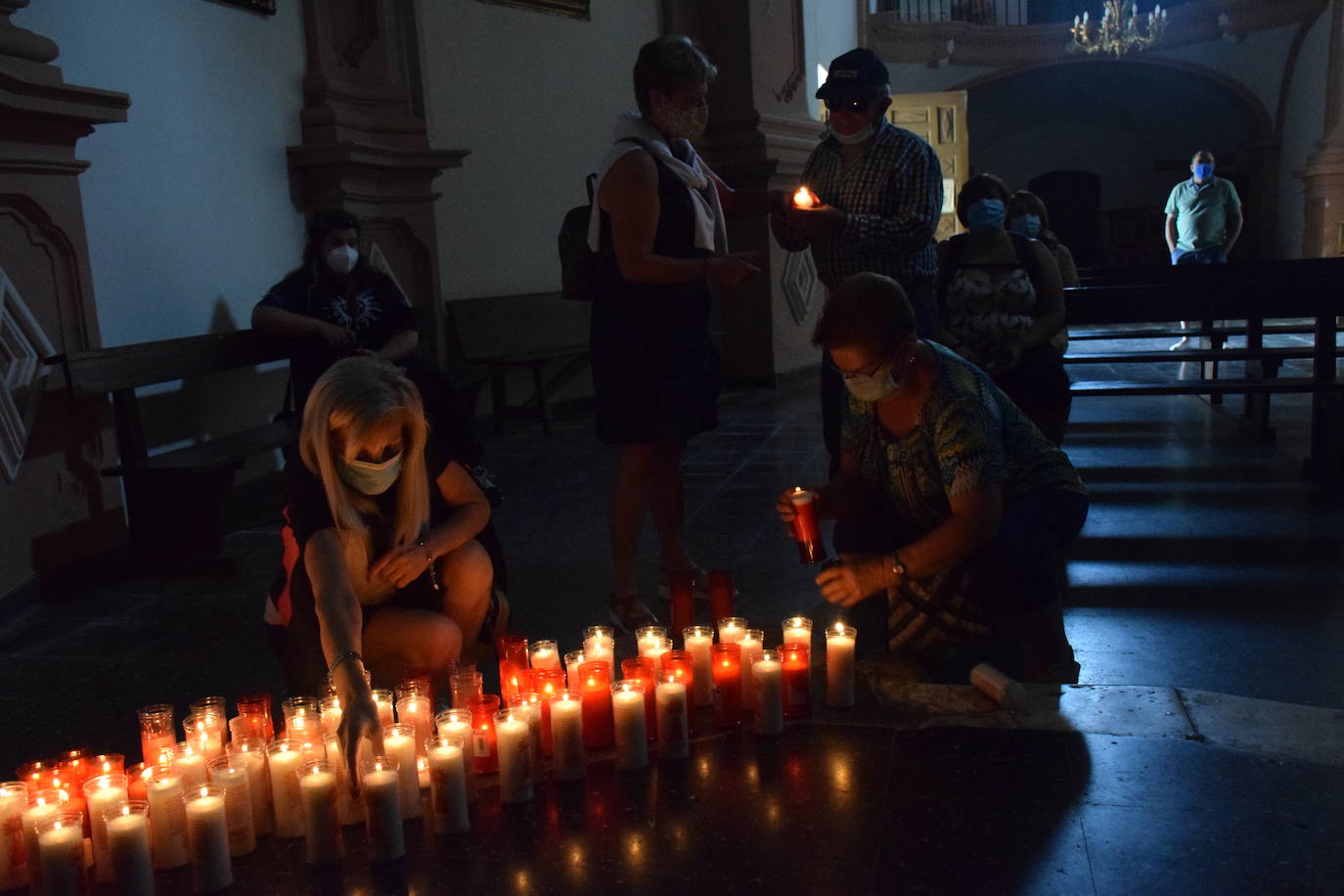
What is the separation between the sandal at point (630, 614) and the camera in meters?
3.80

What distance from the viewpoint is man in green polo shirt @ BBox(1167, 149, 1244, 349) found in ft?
41.1

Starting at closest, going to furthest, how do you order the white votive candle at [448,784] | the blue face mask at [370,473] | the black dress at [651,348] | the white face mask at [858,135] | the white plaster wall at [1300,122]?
the white votive candle at [448,784] → the blue face mask at [370,473] → the black dress at [651,348] → the white face mask at [858,135] → the white plaster wall at [1300,122]

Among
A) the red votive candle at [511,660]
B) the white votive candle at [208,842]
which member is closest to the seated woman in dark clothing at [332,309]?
the red votive candle at [511,660]

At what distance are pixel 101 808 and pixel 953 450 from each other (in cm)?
183

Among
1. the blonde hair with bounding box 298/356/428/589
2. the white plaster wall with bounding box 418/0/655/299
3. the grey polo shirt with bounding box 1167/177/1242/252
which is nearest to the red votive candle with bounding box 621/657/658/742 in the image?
the blonde hair with bounding box 298/356/428/589

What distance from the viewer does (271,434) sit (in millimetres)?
5836

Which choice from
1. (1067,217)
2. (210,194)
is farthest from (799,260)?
(1067,217)

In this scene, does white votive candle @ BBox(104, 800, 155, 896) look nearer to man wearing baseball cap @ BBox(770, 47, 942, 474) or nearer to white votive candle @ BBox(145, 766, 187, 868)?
white votive candle @ BBox(145, 766, 187, 868)

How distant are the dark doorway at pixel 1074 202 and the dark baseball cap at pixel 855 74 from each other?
19.9 metres

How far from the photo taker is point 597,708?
8.67 feet

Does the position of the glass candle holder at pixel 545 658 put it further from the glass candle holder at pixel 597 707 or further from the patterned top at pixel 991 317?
the patterned top at pixel 991 317

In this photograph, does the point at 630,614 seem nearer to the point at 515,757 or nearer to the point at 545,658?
the point at 545,658

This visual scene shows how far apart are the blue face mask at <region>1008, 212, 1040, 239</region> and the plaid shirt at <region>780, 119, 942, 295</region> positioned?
2.97 m

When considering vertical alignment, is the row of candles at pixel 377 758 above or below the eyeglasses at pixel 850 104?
below
